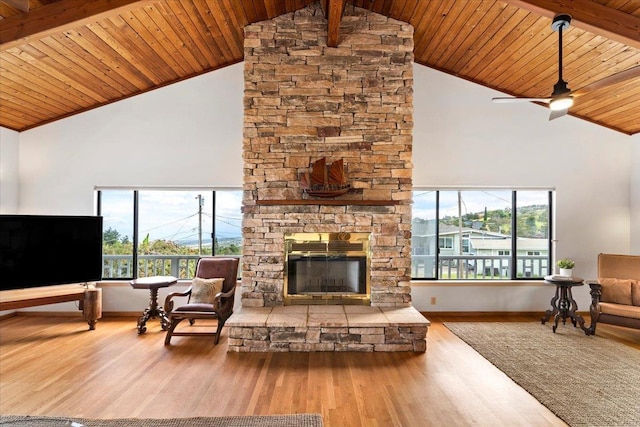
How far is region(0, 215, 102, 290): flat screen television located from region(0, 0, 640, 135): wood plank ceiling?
1588 millimetres

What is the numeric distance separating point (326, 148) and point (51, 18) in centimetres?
290

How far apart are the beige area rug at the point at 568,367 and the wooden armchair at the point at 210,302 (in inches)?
113

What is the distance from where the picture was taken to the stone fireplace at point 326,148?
15.4ft

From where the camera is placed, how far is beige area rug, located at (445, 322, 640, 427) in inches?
111

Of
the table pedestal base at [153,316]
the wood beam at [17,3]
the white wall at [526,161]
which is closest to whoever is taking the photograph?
the wood beam at [17,3]

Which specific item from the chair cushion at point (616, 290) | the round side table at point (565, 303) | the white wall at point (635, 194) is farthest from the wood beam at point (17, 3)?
the white wall at point (635, 194)

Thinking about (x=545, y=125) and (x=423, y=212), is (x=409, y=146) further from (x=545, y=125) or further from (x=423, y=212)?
(x=545, y=125)

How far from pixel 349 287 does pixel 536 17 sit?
3588 mm

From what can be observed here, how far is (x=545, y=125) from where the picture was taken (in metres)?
5.64

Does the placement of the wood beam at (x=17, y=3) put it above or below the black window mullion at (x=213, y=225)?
above

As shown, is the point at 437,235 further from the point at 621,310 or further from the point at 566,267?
the point at 621,310

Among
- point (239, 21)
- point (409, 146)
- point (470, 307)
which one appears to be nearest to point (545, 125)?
point (409, 146)

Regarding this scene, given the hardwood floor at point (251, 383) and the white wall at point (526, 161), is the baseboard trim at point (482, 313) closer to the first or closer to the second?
the white wall at point (526, 161)

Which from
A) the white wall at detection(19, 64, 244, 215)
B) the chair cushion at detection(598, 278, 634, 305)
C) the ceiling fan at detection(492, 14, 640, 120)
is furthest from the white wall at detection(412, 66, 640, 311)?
the white wall at detection(19, 64, 244, 215)
